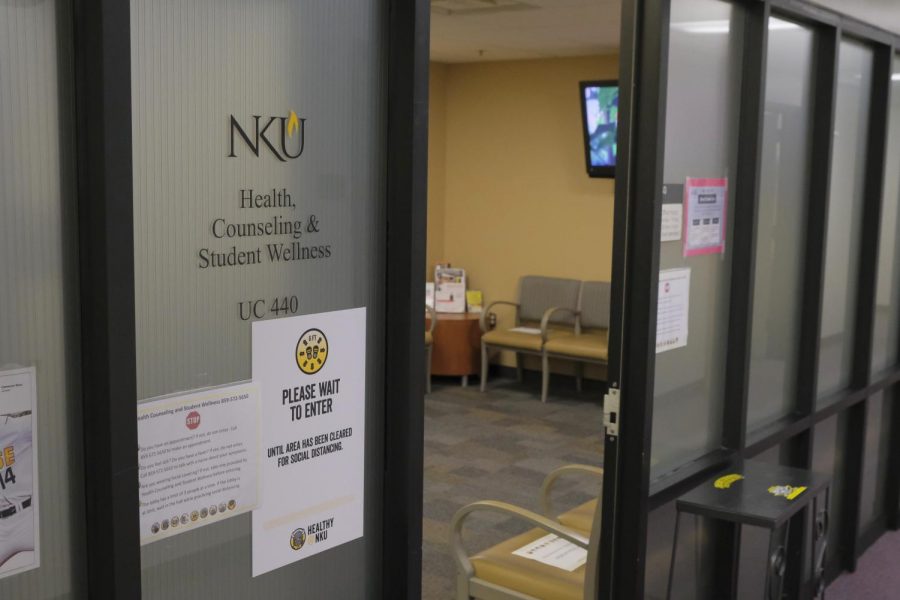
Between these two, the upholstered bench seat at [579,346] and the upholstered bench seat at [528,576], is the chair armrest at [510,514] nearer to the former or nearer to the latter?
the upholstered bench seat at [528,576]

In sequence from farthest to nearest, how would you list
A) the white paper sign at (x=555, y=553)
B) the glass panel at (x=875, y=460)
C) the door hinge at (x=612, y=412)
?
the glass panel at (x=875, y=460) < the white paper sign at (x=555, y=553) < the door hinge at (x=612, y=412)

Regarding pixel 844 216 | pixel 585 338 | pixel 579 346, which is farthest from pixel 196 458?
pixel 585 338

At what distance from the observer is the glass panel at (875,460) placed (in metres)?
4.70

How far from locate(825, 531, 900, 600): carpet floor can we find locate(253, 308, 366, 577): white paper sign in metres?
3.04

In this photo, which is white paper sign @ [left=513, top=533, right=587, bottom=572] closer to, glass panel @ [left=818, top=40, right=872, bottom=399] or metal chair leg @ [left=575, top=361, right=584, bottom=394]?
glass panel @ [left=818, top=40, right=872, bottom=399]

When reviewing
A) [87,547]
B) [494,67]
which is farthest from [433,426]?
[87,547]

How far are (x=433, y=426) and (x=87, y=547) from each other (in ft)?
17.8

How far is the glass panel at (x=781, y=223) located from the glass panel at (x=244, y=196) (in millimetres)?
1936

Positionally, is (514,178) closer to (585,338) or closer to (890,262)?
(585,338)

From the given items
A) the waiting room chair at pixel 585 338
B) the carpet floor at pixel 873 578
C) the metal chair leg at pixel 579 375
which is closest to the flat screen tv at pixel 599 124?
the waiting room chair at pixel 585 338

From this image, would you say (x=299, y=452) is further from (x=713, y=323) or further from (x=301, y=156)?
(x=713, y=323)

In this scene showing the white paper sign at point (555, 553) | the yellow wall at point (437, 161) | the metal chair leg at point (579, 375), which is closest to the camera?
the white paper sign at point (555, 553)

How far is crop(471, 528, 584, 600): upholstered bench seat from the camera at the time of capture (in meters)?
3.09

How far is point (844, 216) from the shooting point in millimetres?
4176
